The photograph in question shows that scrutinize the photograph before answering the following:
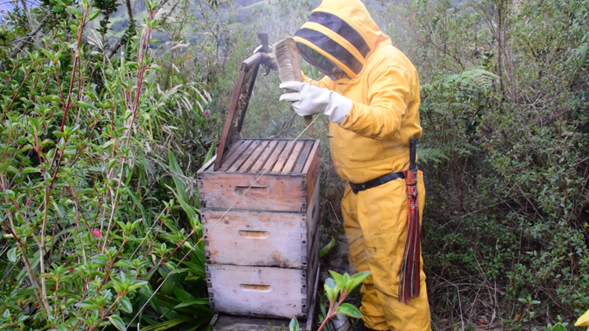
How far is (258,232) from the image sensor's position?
2098 mm


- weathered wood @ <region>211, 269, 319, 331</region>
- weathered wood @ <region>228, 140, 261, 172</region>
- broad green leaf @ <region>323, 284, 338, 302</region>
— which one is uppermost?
weathered wood @ <region>228, 140, 261, 172</region>

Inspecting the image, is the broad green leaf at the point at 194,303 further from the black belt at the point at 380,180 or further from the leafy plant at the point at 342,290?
the leafy plant at the point at 342,290

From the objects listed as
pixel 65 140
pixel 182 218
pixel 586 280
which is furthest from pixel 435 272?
pixel 65 140

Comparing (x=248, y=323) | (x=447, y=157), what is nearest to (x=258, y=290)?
(x=248, y=323)

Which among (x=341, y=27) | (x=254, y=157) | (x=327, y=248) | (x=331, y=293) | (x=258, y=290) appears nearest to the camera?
(x=331, y=293)

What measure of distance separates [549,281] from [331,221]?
1565 mm

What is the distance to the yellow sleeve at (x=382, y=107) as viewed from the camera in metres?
1.84

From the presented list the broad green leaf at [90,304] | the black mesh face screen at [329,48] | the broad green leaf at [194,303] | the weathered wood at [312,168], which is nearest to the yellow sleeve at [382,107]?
the black mesh face screen at [329,48]

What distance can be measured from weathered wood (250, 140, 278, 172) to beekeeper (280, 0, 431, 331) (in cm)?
37

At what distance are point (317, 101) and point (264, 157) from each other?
0.56 meters

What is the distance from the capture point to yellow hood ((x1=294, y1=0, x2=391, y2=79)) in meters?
2.02

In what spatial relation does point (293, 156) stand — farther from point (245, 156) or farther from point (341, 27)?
point (341, 27)

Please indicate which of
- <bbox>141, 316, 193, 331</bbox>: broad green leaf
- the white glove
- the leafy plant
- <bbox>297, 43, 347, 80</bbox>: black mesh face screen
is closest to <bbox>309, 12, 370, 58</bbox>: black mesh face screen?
<bbox>297, 43, 347, 80</bbox>: black mesh face screen

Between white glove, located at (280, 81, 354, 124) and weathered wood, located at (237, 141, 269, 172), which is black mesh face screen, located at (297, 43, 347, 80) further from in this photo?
weathered wood, located at (237, 141, 269, 172)
